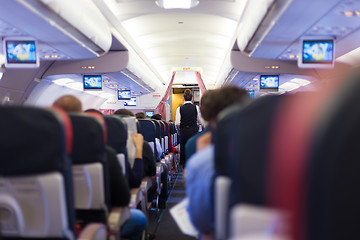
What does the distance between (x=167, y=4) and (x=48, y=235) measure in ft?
25.1

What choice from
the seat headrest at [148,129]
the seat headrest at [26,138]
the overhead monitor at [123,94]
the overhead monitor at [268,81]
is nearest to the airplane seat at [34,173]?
the seat headrest at [26,138]

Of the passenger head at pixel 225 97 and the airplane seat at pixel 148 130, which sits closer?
the passenger head at pixel 225 97

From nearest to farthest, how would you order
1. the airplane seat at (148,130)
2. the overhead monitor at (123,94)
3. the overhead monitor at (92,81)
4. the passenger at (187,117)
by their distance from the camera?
the airplane seat at (148,130) < the passenger at (187,117) < the overhead monitor at (92,81) < the overhead monitor at (123,94)

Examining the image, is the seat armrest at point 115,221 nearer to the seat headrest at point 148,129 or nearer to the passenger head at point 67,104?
the passenger head at point 67,104

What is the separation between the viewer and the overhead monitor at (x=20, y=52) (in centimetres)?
721

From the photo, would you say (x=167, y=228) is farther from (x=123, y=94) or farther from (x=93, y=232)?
(x=123, y=94)

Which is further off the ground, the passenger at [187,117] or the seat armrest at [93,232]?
the passenger at [187,117]

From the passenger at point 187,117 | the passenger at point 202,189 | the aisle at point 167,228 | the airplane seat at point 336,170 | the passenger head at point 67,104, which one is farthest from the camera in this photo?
the passenger at point 187,117

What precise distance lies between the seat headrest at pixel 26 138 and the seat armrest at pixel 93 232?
62 centimetres

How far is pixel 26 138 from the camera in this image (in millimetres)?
1556

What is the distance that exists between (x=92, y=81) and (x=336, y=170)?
38.8 feet

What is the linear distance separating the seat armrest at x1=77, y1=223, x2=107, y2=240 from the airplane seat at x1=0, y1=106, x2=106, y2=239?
0.29 metres

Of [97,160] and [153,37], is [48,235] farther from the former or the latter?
[153,37]

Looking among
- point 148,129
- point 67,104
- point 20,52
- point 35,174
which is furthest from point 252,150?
point 20,52
